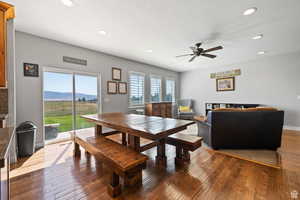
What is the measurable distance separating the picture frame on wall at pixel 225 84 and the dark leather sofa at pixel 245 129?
11.0 ft

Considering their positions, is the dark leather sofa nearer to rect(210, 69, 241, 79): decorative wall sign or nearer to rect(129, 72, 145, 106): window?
rect(129, 72, 145, 106): window

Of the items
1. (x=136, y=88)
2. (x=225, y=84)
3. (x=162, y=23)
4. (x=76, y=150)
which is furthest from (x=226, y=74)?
(x=76, y=150)

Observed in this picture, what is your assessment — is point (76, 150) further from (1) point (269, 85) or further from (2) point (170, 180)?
(1) point (269, 85)

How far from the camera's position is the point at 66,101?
3.47 m

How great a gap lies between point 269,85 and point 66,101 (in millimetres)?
7018

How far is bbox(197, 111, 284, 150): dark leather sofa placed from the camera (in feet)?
8.57

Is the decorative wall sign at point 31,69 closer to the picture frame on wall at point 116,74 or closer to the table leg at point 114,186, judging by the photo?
the picture frame on wall at point 116,74

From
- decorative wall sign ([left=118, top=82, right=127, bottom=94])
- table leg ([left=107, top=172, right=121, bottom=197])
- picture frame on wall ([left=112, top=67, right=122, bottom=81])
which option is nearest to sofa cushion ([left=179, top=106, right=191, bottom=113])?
decorative wall sign ([left=118, top=82, right=127, bottom=94])

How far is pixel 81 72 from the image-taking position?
3.68 m

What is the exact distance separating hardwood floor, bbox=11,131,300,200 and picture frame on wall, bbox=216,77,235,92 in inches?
143

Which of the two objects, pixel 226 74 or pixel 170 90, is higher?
pixel 226 74

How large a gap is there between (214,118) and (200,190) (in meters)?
1.51

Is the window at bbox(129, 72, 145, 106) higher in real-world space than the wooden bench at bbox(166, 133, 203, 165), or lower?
higher

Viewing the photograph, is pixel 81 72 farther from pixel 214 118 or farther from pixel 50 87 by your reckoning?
pixel 214 118
